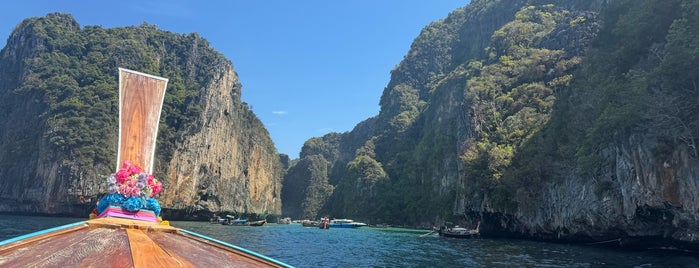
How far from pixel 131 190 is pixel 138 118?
3.19ft

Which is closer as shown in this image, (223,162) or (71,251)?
(71,251)

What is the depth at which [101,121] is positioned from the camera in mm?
72625

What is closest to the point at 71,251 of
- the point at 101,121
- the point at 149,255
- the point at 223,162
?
the point at 149,255

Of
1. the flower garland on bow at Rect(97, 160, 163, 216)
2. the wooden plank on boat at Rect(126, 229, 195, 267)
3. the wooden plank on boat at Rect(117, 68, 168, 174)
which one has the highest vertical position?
the wooden plank on boat at Rect(117, 68, 168, 174)

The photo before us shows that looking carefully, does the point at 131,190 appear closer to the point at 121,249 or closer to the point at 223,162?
the point at 121,249

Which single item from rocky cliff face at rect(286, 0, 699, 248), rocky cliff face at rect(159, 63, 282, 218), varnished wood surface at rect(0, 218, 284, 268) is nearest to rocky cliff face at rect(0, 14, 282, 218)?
rocky cliff face at rect(159, 63, 282, 218)

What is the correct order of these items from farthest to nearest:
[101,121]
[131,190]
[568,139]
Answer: [101,121] < [568,139] < [131,190]

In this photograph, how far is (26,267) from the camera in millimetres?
2592

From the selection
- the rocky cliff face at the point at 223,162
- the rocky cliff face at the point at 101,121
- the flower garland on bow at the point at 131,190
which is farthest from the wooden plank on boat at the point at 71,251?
the rocky cliff face at the point at 223,162

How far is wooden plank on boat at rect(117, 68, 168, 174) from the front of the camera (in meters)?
5.01

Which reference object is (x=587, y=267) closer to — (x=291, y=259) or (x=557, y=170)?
(x=291, y=259)

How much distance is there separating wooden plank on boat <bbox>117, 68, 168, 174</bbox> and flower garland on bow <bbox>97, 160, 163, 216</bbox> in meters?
0.23

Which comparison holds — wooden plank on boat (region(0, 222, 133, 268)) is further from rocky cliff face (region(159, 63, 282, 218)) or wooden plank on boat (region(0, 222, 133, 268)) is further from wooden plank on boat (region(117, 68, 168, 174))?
rocky cliff face (region(159, 63, 282, 218))

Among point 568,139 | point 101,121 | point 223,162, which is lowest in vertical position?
point 568,139
